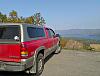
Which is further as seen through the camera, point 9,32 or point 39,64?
point 39,64

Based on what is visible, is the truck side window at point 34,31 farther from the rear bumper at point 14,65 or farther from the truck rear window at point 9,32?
the rear bumper at point 14,65

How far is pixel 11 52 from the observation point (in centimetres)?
572

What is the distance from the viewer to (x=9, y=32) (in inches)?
238

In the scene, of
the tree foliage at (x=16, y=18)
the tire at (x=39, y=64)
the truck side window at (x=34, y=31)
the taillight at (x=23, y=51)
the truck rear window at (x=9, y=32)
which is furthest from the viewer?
the tree foliage at (x=16, y=18)

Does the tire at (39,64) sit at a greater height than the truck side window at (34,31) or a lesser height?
lesser

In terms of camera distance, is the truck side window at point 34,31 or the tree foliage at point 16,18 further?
the tree foliage at point 16,18

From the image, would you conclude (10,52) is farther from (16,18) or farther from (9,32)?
(16,18)

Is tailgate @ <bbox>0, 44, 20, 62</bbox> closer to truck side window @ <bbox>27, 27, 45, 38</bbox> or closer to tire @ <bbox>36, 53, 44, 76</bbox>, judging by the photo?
truck side window @ <bbox>27, 27, 45, 38</bbox>

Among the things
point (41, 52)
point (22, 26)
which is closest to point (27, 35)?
point (22, 26)

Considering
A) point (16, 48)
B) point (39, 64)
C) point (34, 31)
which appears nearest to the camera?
point (16, 48)

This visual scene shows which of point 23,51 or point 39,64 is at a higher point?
point 23,51

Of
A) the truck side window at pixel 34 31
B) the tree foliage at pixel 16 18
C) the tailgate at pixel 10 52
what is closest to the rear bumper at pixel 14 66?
the tailgate at pixel 10 52

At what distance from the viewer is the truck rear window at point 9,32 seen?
5926 mm

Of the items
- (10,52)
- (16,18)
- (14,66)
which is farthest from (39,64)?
(16,18)
